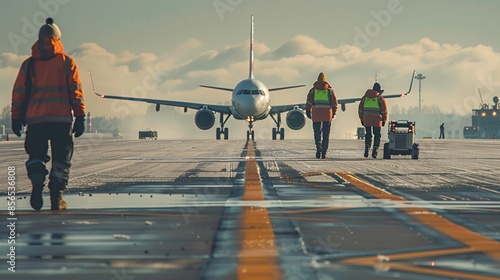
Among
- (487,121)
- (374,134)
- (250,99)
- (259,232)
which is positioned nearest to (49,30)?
(259,232)

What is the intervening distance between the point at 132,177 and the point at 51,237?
7925mm

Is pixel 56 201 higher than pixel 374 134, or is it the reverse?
pixel 374 134

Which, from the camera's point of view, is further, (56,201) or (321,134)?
(321,134)

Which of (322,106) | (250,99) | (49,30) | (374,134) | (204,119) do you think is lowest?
(374,134)

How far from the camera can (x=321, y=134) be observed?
2462 cm

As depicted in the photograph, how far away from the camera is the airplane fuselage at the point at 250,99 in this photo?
54.4 meters

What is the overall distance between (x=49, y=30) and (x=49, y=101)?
0.81 m

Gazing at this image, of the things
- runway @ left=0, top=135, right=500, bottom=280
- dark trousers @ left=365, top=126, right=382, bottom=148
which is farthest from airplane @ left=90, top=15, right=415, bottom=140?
runway @ left=0, top=135, right=500, bottom=280

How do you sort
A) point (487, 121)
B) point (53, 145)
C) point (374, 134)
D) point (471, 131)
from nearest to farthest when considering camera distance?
1. point (53, 145)
2. point (374, 134)
3. point (471, 131)
4. point (487, 121)

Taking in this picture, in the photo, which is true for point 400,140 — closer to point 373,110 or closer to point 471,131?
point 373,110

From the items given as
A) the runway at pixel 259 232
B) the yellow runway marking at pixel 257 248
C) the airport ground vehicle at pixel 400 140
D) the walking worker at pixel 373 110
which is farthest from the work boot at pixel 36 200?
the walking worker at pixel 373 110

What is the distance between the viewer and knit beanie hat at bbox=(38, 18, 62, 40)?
31.6ft

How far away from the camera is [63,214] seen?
27.5 feet

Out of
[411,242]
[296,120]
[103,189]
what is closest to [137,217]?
[411,242]
